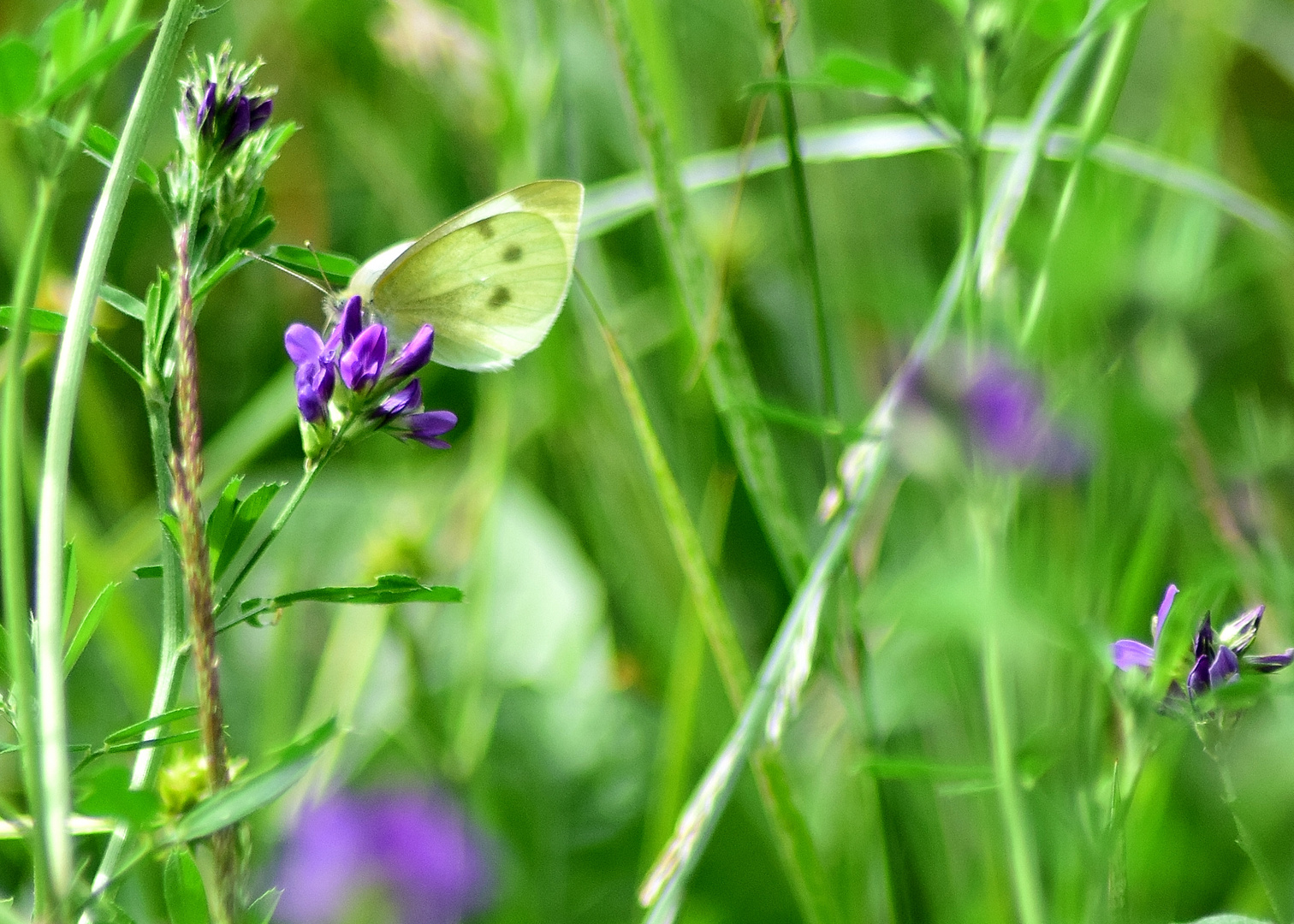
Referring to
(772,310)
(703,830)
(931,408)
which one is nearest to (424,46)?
(772,310)

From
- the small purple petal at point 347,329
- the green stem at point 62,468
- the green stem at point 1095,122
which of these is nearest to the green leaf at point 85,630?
the green stem at point 62,468

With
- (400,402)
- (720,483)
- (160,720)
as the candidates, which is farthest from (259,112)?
(720,483)

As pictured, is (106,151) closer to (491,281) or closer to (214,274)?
(214,274)

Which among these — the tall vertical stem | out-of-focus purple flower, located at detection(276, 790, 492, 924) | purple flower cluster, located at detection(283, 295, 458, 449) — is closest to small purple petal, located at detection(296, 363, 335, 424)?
purple flower cluster, located at detection(283, 295, 458, 449)

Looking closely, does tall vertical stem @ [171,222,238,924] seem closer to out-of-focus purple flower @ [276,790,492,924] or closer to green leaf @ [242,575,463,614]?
green leaf @ [242,575,463,614]

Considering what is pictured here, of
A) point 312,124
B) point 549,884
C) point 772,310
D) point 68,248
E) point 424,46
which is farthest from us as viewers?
point 312,124

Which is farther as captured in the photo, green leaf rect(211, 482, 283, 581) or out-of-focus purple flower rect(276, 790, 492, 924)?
out-of-focus purple flower rect(276, 790, 492, 924)

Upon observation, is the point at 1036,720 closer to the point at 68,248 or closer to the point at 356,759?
the point at 356,759
